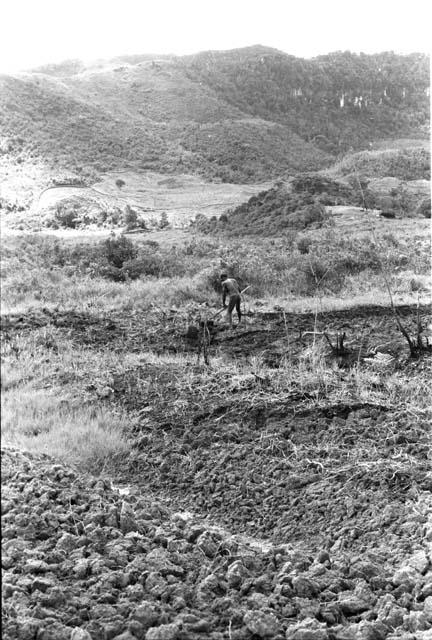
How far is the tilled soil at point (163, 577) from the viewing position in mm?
2314

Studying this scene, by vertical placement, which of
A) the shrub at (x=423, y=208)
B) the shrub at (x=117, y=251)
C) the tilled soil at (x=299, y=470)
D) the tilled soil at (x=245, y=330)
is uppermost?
the shrub at (x=423, y=208)

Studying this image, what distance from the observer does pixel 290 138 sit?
7453mm

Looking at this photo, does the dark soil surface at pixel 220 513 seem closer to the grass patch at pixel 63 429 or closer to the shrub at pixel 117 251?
the grass patch at pixel 63 429

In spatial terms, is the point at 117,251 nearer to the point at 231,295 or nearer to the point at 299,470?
the point at 299,470

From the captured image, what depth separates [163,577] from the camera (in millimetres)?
2744

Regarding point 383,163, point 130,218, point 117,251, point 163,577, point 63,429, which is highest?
point 383,163

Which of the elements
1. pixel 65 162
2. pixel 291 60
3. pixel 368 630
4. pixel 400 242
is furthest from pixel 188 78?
pixel 400 242

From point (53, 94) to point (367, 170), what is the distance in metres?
8.17

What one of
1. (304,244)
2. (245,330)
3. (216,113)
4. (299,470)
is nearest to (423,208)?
(304,244)

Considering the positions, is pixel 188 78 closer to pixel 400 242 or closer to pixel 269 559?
pixel 269 559

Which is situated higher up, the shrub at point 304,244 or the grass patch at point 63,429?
the shrub at point 304,244

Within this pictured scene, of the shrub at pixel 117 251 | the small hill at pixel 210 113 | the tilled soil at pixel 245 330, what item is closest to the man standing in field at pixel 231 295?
the tilled soil at pixel 245 330

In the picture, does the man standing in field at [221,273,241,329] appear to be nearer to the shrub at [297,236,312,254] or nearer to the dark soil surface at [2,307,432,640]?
the dark soil surface at [2,307,432,640]

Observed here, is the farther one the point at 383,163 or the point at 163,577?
the point at 383,163
